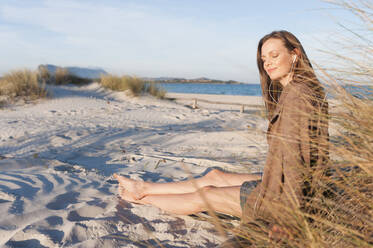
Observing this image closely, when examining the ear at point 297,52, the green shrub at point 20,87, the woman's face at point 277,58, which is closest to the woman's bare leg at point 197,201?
the woman's face at point 277,58

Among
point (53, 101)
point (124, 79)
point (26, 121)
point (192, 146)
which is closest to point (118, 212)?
point (192, 146)

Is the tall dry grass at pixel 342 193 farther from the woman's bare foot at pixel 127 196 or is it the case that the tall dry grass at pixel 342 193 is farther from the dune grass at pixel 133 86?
the dune grass at pixel 133 86

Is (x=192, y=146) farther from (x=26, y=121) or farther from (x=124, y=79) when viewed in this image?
(x=124, y=79)

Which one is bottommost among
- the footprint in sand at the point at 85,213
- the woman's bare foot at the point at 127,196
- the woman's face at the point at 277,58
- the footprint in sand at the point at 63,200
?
the footprint in sand at the point at 63,200

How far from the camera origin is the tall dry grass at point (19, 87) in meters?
9.06

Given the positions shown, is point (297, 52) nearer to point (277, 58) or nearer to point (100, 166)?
point (277, 58)

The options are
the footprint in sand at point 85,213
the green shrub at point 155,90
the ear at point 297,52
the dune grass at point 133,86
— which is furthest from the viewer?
the green shrub at point 155,90

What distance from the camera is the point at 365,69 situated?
158 centimetres

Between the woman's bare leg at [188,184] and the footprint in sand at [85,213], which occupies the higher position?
the woman's bare leg at [188,184]

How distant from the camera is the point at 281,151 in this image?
1.59m

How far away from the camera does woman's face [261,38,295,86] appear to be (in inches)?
72.1

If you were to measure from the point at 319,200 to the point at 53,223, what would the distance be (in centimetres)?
172

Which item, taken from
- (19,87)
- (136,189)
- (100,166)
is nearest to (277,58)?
(136,189)

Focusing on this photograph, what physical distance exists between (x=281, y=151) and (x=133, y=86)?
10.4 metres
